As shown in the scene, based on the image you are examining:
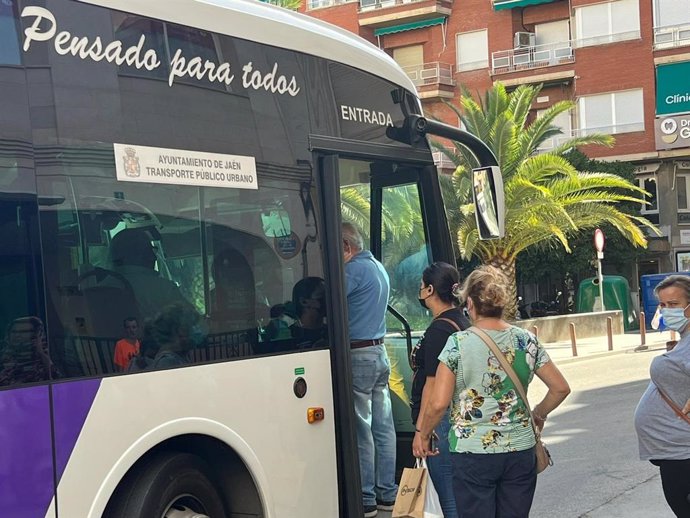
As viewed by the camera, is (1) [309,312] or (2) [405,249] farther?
(2) [405,249]

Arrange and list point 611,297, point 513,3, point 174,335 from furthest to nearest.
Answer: point 513,3 → point 611,297 → point 174,335

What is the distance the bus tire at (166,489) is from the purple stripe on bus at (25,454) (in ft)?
1.56

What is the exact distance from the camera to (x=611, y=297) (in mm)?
30031

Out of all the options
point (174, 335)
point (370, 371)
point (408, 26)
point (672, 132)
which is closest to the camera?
point (174, 335)

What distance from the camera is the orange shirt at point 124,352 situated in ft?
12.0

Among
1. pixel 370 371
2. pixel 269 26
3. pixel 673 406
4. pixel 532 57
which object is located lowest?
pixel 673 406

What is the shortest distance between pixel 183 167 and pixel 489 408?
5.65ft

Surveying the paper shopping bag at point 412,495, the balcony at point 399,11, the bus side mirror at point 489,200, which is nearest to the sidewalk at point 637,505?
the bus side mirror at point 489,200

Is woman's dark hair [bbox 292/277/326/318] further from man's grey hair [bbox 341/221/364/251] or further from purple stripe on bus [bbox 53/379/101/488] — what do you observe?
purple stripe on bus [bbox 53/379/101/488]

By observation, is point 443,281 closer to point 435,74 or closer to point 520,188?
point 520,188

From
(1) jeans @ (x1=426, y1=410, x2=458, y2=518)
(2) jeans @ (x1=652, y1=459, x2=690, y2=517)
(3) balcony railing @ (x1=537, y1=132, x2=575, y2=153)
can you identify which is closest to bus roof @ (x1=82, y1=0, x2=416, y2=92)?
(1) jeans @ (x1=426, y1=410, x2=458, y2=518)

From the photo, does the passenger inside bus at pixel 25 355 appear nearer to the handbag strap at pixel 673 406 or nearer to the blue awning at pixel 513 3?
the handbag strap at pixel 673 406

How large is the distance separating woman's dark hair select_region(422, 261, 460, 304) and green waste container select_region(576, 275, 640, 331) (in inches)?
1030

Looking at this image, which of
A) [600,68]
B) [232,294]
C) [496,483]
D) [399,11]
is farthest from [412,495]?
[399,11]
